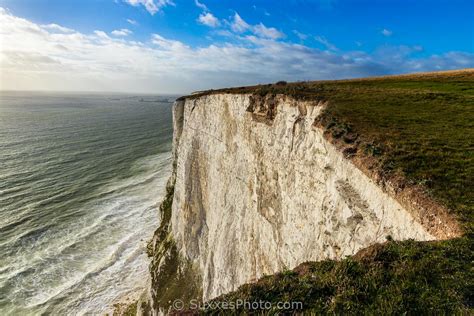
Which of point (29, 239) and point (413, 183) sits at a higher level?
point (413, 183)

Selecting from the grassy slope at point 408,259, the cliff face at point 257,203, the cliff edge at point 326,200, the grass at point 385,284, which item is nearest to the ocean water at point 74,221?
the cliff face at point 257,203

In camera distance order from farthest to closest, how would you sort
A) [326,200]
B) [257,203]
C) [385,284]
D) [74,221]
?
[74,221]
[257,203]
[326,200]
[385,284]

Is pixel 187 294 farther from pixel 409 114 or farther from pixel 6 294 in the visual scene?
pixel 409 114

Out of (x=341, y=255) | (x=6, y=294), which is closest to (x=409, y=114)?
(x=341, y=255)

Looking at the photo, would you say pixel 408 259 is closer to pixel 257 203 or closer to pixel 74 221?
pixel 257 203

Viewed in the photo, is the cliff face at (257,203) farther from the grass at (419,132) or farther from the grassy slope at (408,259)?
the grassy slope at (408,259)

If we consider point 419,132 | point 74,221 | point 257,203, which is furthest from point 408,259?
point 74,221

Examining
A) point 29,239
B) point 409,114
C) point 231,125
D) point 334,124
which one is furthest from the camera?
point 29,239
